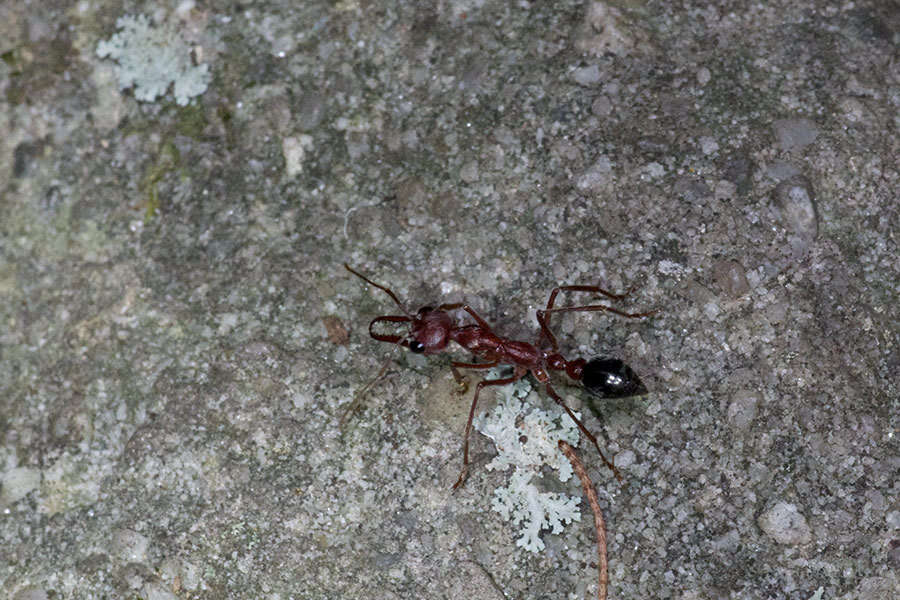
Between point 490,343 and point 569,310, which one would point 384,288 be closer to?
point 490,343

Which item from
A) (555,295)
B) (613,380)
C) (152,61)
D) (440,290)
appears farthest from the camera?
(152,61)

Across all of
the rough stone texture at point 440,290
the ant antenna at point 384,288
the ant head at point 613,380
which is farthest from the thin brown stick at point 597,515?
the ant antenna at point 384,288

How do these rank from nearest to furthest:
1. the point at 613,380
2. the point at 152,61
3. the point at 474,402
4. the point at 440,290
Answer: the point at 613,380 < the point at 474,402 < the point at 440,290 < the point at 152,61

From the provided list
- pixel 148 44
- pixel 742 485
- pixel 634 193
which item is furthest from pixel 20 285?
pixel 742 485

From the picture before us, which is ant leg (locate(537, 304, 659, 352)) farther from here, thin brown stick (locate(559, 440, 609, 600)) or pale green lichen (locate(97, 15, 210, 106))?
pale green lichen (locate(97, 15, 210, 106))

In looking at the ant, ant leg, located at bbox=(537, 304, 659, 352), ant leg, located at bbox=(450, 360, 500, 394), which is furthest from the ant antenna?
ant leg, located at bbox=(537, 304, 659, 352)

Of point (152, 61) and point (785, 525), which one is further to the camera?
point (152, 61)

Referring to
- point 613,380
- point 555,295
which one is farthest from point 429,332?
point 613,380
